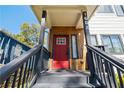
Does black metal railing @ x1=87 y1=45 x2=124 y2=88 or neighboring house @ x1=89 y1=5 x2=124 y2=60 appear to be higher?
neighboring house @ x1=89 y1=5 x2=124 y2=60

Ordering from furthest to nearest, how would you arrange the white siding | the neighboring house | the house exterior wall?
the white siding → the neighboring house → the house exterior wall

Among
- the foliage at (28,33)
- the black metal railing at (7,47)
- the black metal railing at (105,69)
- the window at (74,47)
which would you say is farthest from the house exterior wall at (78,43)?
the foliage at (28,33)

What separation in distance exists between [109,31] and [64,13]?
4.20 m

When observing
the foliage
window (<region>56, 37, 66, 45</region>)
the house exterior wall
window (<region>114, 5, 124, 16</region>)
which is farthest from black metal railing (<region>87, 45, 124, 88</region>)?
the foliage

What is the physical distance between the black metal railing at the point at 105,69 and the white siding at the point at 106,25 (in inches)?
200

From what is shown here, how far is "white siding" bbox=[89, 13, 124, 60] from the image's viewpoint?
8617mm

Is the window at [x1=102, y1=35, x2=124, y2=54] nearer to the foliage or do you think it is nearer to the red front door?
the red front door

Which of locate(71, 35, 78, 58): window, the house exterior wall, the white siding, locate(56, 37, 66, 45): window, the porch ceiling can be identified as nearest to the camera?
the porch ceiling

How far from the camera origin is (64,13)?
18.2 feet

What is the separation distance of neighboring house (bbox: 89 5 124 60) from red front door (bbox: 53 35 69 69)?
2.35 metres

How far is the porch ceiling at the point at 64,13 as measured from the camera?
4.83m

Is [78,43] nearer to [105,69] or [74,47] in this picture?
[74,47]

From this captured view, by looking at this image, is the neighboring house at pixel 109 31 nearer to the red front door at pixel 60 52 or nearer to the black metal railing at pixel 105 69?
the red front door at pixel 60 52
